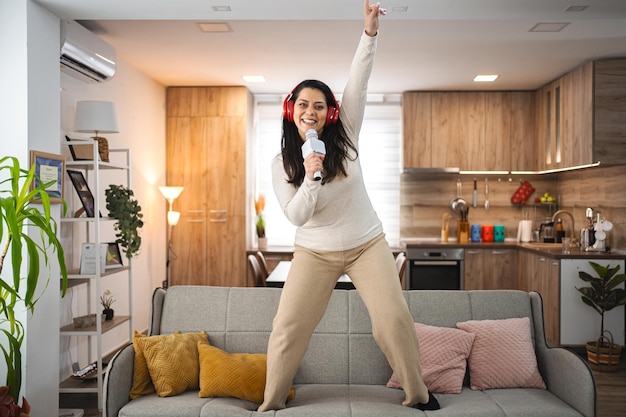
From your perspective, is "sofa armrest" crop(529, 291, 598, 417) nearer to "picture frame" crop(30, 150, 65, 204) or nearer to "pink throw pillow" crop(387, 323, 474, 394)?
"pink throw pillow" crop(387, 323, 474, 394)

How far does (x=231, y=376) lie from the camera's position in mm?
2623

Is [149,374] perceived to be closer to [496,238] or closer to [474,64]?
[474,64]

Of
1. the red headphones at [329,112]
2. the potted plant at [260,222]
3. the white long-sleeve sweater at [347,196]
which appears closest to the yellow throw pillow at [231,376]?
the white long-sleeve sweater at [347,196]

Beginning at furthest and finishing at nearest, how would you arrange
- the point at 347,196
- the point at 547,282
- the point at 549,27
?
1. the point at 547,282
2. the point at 549,27
3. the point at 347,196

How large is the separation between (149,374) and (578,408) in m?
1.81

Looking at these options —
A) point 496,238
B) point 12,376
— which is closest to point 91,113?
point 12,376

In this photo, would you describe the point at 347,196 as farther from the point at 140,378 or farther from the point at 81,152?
the point at 81,152

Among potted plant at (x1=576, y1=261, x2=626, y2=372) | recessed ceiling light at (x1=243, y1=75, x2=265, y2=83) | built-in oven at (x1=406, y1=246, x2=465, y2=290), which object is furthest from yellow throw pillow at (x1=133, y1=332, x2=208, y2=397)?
built-in oven at (x1=406, y1=246, x2=465, y2=290)

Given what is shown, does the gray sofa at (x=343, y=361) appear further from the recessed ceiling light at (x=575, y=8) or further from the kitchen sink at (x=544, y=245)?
the kitchen sink at (x=544, y=245)

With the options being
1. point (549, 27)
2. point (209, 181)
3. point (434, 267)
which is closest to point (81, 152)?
point (209, 181)

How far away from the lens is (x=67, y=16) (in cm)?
358

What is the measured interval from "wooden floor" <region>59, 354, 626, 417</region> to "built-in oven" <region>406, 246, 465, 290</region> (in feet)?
6.78

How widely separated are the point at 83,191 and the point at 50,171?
780mm

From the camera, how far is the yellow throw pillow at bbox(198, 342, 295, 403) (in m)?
2.61
